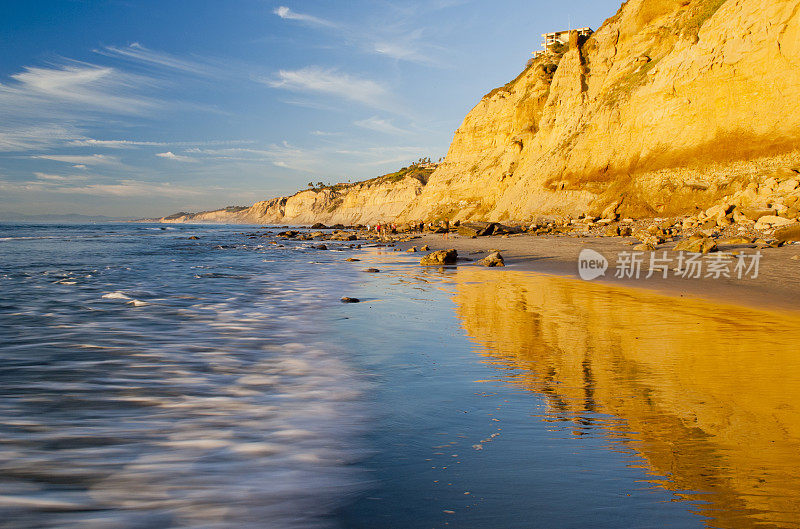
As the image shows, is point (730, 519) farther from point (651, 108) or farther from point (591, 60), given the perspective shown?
point (591, 60)

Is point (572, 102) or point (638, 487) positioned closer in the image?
point (638, 487)

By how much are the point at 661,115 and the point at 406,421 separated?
34.7 m

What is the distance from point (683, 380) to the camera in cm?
462

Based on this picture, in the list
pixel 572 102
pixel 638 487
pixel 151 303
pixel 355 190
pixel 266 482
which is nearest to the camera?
pixel 638 487

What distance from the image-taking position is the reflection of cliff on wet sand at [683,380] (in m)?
2.73

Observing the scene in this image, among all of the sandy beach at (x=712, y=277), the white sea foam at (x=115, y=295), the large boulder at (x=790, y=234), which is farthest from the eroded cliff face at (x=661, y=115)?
the white sea foam at (x=115, y=295)

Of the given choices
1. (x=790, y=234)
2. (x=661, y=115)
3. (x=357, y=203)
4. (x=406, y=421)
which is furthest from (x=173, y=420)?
(x=357, y=203)

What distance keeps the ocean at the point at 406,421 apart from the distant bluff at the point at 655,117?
77.6 ft

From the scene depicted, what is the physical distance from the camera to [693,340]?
6.27 metres

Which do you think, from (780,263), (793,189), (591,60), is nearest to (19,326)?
(780,263)

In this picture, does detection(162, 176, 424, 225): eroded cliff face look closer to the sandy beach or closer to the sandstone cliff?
the sandstone cliff

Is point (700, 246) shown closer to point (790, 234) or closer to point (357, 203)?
point (790, 234)

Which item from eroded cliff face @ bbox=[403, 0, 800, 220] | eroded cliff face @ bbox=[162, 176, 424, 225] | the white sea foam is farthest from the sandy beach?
eroded cliff face @ bbox=[162, 176, 424, 225]

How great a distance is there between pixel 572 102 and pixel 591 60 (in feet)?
15.8
